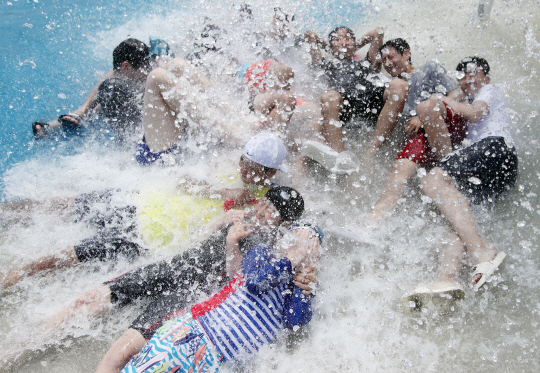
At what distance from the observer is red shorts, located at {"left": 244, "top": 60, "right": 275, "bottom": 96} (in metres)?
3.43

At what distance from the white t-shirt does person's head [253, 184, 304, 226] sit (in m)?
1.64

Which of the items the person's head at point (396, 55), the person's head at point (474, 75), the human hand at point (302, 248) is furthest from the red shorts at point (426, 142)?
the human hand at point (302, 248)

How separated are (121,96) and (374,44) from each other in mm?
2617

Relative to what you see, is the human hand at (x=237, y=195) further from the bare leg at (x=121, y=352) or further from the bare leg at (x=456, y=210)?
the bare leg at (x=456, y=210)

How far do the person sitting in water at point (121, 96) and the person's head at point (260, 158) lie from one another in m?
1.25

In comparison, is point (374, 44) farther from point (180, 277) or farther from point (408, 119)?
point (180, 277)

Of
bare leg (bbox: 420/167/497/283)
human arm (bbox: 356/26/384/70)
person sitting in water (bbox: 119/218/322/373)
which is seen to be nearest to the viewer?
person sitting in water (bbox: 119/218/322/373)

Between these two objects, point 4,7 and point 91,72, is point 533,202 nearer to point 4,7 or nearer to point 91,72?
point 91,72

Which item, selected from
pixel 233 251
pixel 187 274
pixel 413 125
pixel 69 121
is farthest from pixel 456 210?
pixel 69 121

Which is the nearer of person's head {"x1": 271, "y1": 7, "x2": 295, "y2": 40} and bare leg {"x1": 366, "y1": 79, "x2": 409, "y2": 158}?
bare leg {"x1": 366, "y1": 79, "x2": 409, "y2": 158}

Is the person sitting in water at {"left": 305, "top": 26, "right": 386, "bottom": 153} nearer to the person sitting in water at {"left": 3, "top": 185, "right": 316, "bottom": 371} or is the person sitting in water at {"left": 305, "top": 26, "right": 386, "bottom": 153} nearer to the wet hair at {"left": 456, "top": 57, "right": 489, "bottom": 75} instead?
the wet hair at {"left": 456, "top": 57, "right": 489, "bottom": 75}

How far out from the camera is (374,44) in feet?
12.4

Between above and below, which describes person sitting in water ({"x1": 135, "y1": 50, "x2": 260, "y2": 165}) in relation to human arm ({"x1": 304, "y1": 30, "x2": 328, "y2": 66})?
below

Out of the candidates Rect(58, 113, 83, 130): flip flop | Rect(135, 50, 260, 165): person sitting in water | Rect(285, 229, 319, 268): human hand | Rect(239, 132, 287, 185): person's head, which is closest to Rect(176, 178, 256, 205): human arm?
Rect(239, 132, 287, 185): person's head
